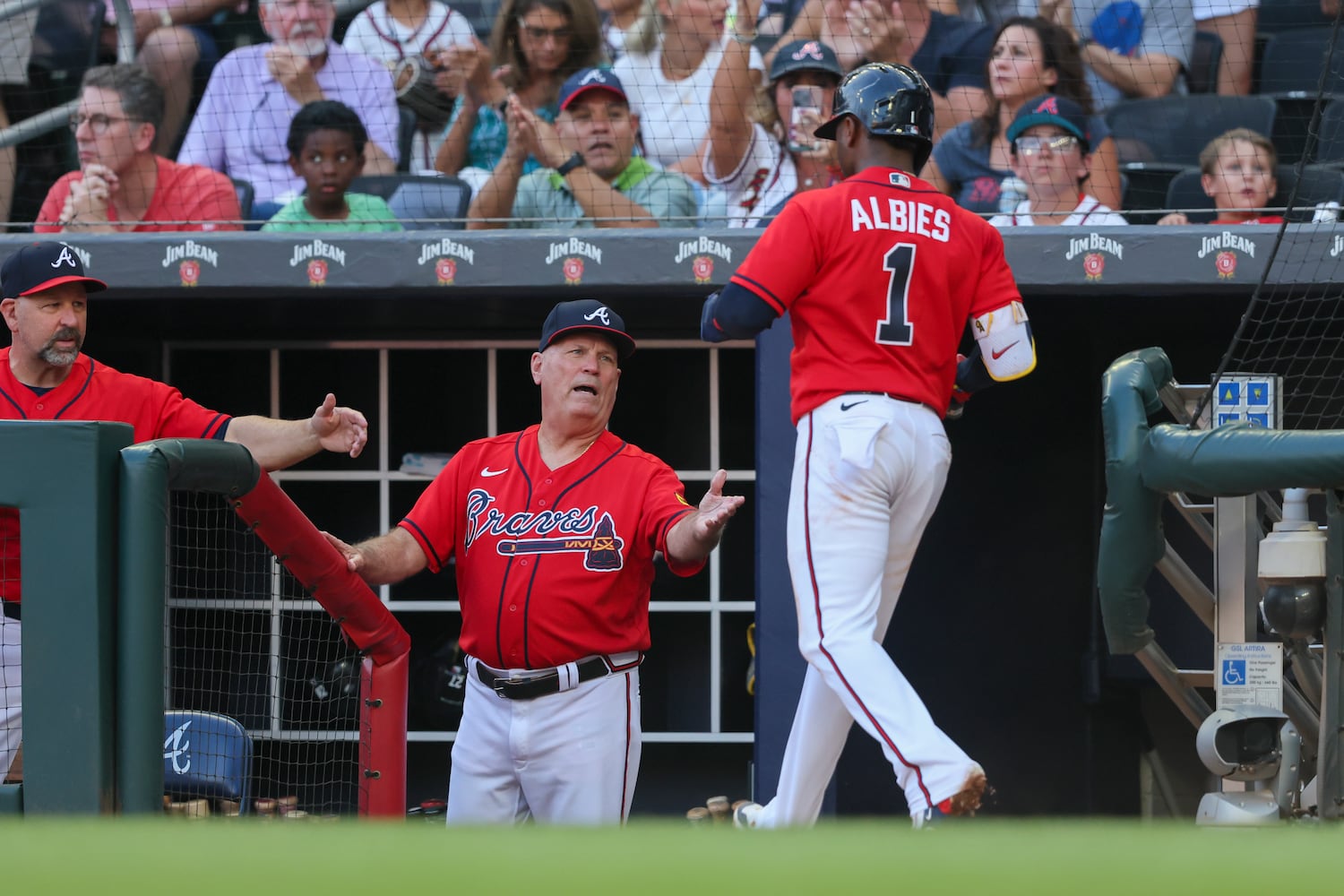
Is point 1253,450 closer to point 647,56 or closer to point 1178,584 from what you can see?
point 1178,584

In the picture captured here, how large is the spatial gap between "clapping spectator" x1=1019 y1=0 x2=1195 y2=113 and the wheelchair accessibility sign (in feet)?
11.1

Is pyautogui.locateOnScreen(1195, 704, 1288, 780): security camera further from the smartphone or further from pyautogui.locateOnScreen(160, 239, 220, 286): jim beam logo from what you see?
pyautogui.locateOnScreen(160, 239, 220, 286): jim beam logo

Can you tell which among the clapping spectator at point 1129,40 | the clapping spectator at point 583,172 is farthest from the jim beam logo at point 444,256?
the clapping spectator at point 1129,40

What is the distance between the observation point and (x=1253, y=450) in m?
2.61

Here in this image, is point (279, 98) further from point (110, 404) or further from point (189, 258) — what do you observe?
point (110, 404)

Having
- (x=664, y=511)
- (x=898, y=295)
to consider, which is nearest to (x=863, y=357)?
(x=898, y=295)

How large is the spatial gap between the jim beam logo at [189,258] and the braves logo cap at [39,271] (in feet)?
4.90

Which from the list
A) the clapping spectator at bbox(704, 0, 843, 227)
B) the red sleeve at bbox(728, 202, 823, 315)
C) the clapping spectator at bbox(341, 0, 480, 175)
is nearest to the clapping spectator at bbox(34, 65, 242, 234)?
the clapping spectator at bbox(341, 0, 480, 175)

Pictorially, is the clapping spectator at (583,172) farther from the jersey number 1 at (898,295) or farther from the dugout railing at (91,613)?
the dugout railing at (91,613)

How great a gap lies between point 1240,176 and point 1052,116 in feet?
2.18

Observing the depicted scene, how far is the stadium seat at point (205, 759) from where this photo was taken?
383 cm

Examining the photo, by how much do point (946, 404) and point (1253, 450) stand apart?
3.68ft

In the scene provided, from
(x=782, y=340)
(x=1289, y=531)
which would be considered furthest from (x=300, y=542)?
(x=782, y=340)

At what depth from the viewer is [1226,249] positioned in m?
4.94
